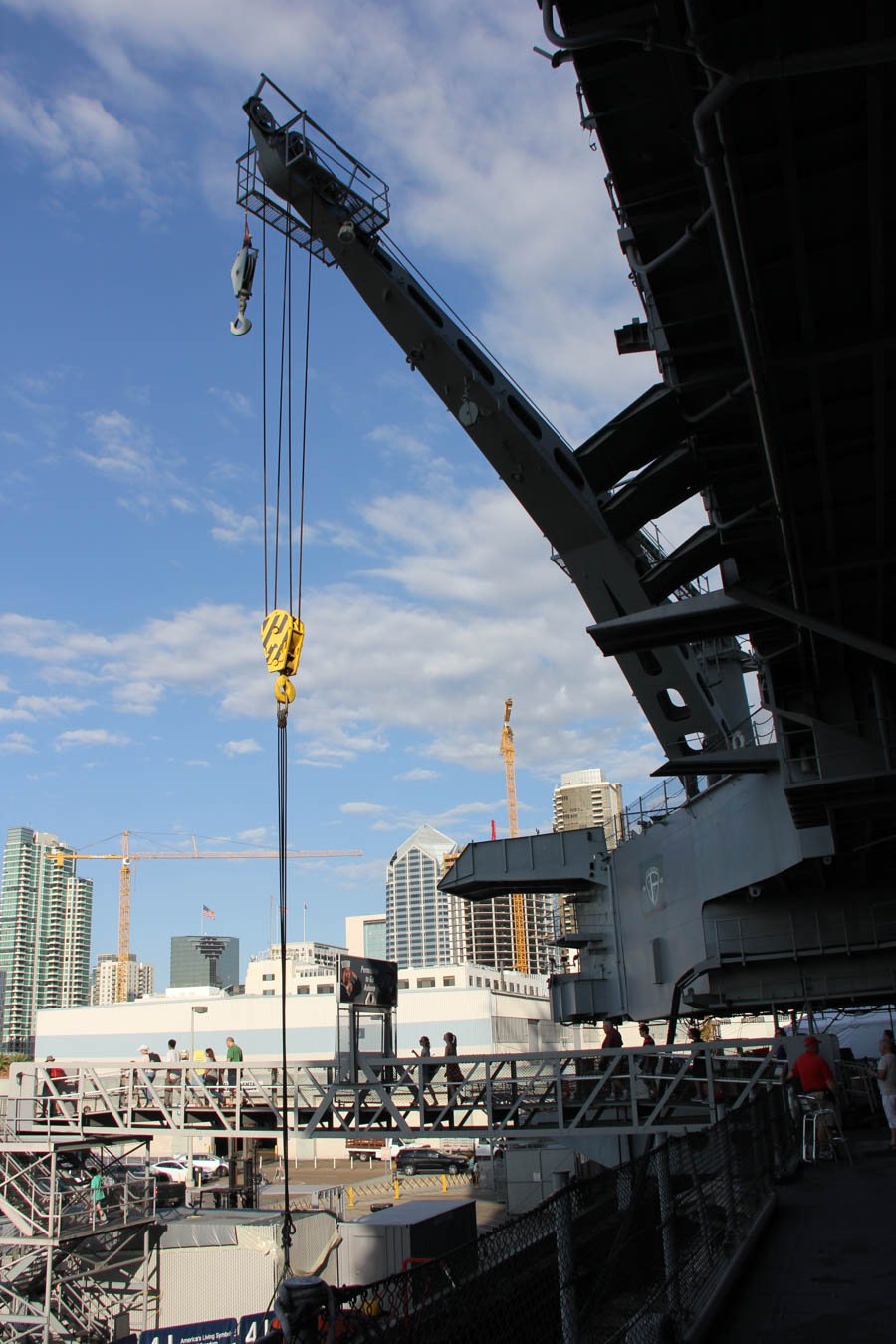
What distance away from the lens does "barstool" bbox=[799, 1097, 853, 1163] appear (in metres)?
13.1

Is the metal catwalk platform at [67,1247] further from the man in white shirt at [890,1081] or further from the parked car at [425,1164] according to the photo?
the parked car at [425,1164]

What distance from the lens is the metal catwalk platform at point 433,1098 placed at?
18469 mm

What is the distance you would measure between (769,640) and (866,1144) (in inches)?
310

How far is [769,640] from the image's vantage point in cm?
1324

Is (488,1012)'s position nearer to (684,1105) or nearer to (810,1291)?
(684,1105)

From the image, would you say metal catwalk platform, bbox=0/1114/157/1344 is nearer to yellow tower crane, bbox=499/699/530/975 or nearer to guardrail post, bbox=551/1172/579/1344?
guardrail post, bbox=551/1172/579/1344

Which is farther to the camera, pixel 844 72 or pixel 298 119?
pixel 298 119

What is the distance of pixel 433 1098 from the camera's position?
20.8 meters

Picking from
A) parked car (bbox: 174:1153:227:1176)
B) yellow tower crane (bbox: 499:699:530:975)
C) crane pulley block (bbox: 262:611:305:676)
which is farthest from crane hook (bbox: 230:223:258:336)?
yellow tower crane (bbox: 499:699:530:975)

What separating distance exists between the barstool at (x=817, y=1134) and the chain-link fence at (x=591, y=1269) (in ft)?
20.3

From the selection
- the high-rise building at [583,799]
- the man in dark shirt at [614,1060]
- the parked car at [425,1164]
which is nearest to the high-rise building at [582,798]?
the high-rise building at [583,799]

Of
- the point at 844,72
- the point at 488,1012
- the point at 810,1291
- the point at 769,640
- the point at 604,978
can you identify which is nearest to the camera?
the point at 844,72

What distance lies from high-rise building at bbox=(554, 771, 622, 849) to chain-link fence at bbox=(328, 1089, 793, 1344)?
174921 mm

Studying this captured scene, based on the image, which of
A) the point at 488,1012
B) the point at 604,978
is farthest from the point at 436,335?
the point at 488,1012
